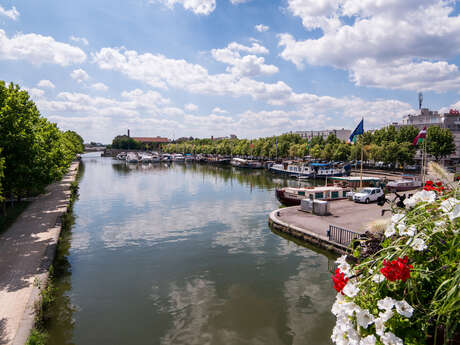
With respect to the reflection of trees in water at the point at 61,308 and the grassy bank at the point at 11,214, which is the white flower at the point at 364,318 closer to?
→ the reflection of trees in water at the point at 61,308

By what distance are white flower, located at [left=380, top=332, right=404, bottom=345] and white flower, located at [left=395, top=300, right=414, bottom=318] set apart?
259 mm

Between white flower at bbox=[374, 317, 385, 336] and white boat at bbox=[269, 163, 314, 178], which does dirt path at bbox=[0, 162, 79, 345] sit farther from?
white boat at bbox=[269, 163, 314, 178]

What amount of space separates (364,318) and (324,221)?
20.6m

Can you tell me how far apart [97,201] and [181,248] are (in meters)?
21.8

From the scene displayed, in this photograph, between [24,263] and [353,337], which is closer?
[353,337]

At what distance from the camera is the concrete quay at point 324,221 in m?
19.0

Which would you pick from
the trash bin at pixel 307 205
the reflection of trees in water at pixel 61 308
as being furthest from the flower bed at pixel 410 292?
the trash bin at pixel 307 205

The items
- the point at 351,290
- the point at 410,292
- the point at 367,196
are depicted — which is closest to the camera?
the point at 410,292

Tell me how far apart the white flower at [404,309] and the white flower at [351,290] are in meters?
0.44

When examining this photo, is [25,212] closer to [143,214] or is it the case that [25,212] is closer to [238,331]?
[143,214]

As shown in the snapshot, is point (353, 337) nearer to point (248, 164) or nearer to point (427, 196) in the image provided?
point (427, 196)

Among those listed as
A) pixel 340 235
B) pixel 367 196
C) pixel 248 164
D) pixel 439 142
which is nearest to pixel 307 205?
pixel 340 235

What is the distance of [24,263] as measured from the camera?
560 inches

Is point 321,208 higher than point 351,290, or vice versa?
point 351,290
